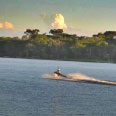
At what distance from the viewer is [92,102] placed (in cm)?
7862

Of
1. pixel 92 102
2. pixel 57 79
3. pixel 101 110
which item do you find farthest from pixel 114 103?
pixel 57 79

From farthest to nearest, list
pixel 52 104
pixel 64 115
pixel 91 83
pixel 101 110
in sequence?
pixel 91 83 < pixel 52 104 < pixel 101 110 < pixel 64 115

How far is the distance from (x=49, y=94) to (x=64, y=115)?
2484 centimetres

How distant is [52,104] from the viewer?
75.6m

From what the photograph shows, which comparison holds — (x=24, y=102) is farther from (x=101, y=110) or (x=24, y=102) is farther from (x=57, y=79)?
(x=57, y=79)

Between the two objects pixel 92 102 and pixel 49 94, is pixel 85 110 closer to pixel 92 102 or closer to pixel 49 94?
pixel 92 102

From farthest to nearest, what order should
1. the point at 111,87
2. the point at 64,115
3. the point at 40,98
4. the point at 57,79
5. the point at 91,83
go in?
the point at 57,79 < the point at 91,83 < the point at 111,87 < the point at 40,98 < the point at 64,115

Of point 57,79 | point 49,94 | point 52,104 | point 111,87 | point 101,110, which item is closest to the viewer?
point 101,110

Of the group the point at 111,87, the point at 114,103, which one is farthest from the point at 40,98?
the point at 111,87

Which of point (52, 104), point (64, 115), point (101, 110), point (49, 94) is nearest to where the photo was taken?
point (64, 115)

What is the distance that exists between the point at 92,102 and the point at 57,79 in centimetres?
4401

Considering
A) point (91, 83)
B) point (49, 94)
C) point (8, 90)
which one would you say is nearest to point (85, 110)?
point (49, 94)

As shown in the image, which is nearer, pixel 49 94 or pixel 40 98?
pixel 40 98

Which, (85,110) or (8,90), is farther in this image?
(8,90)
